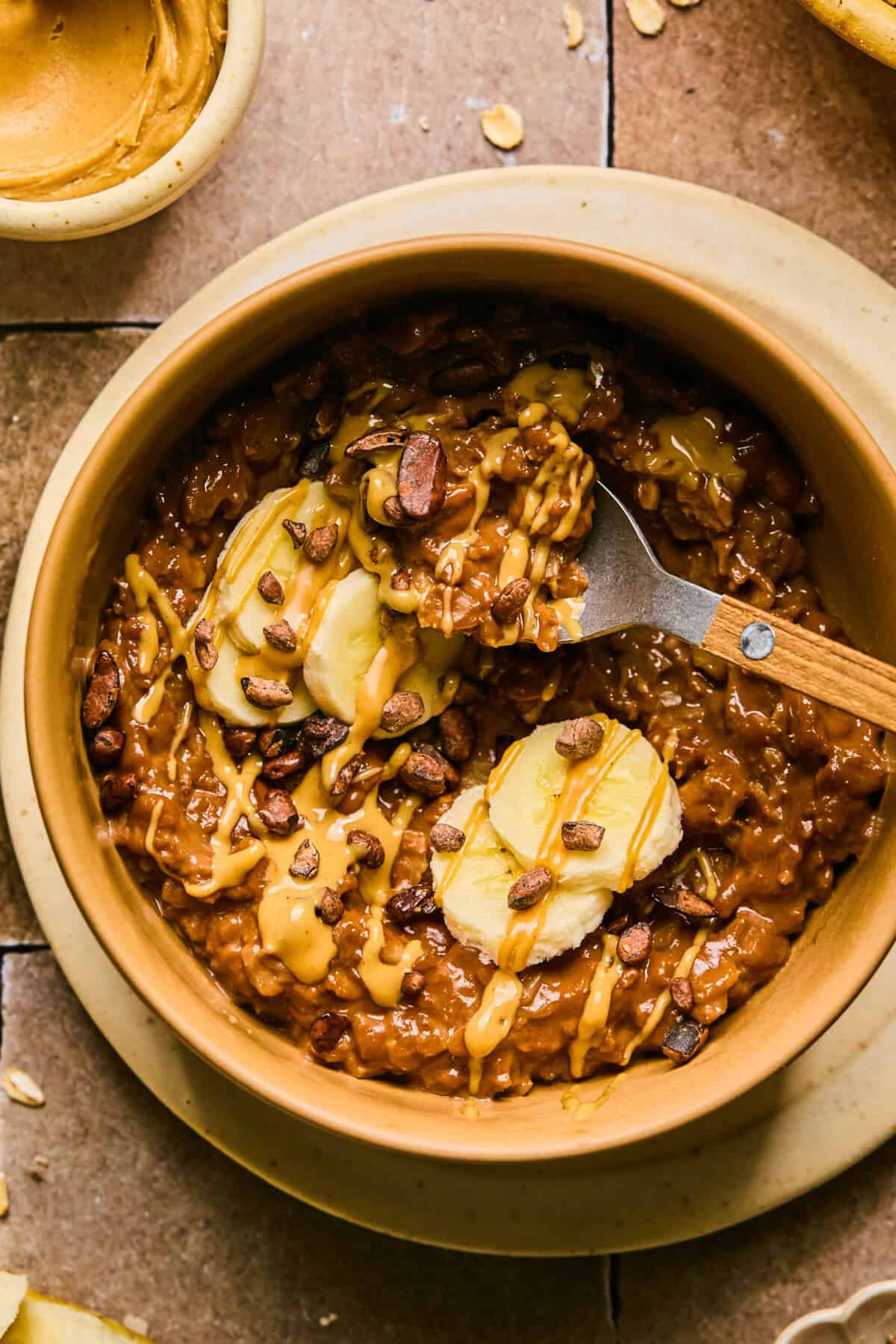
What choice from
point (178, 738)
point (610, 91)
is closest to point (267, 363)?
point (178, 738)

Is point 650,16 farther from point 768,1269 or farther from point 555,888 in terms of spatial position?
point 768,1269

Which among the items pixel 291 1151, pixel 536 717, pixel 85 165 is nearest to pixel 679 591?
pixel 536 717

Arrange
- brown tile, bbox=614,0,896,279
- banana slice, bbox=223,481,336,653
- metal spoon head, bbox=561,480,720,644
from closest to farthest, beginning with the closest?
metal spoon head, bbox=561,480,720,644, banana slice, bbox=223,481,336,653, brown tile, bbox=614,0,896,279

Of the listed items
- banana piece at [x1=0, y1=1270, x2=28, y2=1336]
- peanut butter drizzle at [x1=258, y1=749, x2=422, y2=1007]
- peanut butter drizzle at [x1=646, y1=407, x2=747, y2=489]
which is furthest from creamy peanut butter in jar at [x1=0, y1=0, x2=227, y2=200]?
banana piece at [x1=0, y1=1270, x2=28, y2=1336]

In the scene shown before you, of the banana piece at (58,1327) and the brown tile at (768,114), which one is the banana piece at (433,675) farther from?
the banana piece at (58,1327)

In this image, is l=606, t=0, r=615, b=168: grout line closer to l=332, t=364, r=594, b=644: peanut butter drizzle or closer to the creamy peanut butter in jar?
l=332, t=364, r=594, b=644: peanut butter drizzle

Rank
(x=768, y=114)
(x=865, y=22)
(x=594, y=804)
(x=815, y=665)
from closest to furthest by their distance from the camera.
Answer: (x=815, y=665) → (x=865, y=22) → (x=594, y=804) → (x=768, y=114)

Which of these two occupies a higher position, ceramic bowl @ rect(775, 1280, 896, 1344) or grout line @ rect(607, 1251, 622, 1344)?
ceramic bowl @ rect(775, 1280, 896, 1344)

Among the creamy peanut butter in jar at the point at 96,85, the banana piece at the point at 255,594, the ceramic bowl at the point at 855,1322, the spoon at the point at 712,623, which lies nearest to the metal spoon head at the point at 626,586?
Result: the spoon at the point at 712,623
